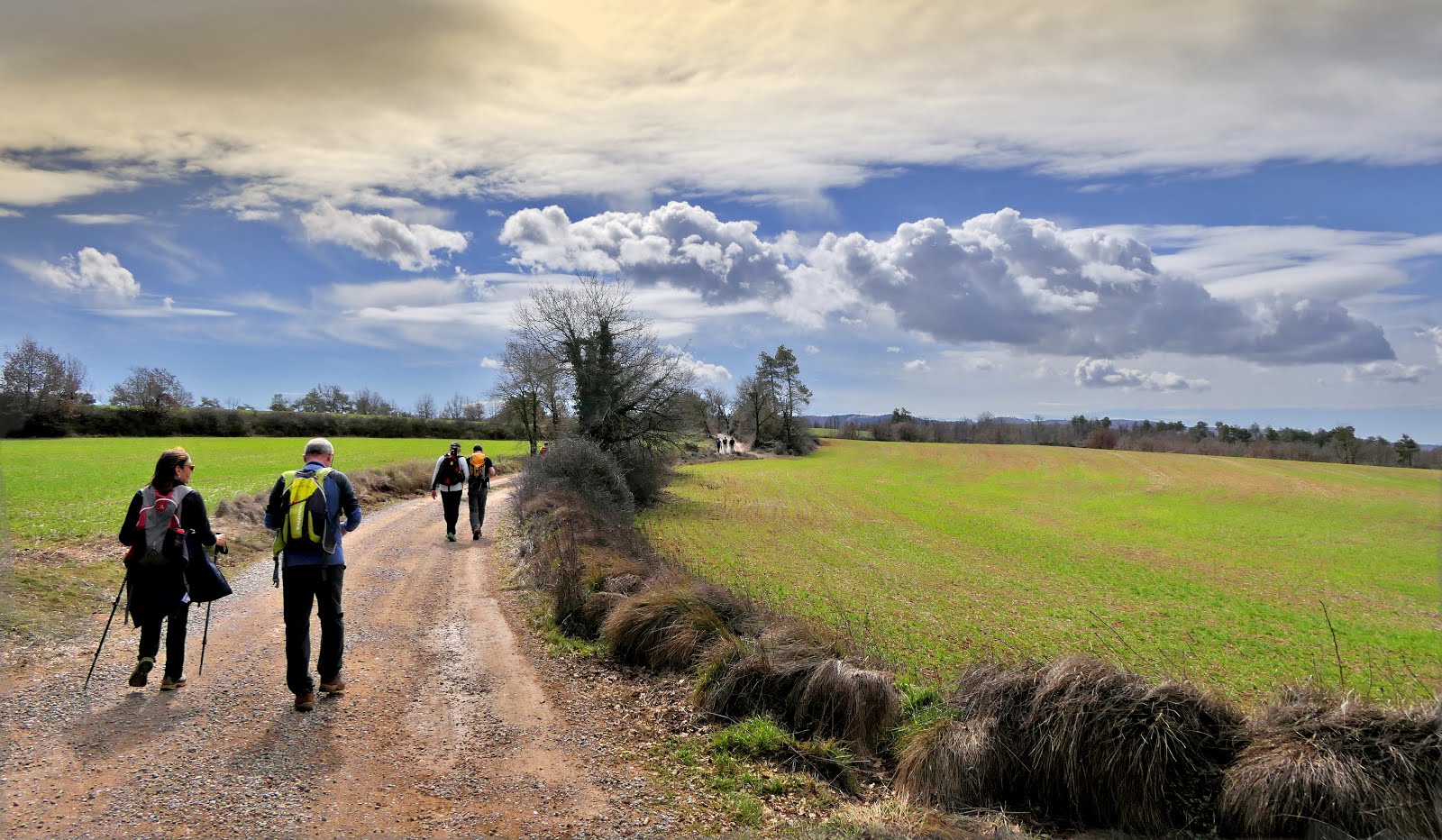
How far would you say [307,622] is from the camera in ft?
21.3

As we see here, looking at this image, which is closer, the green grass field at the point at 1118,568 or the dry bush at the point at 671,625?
the dry bush at the point at 671,625

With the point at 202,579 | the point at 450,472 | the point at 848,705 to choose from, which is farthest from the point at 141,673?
the point at 450,472

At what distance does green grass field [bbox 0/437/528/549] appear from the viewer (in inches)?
579

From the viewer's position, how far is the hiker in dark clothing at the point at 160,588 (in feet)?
21.4

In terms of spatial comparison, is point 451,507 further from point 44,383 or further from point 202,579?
point 44,383

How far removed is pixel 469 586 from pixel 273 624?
11.5 feet

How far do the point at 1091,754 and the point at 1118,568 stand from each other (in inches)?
827

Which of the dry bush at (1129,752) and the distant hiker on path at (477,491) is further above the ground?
the distant hiker on path at (477,491)

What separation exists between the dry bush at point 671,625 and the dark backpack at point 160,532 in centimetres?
449

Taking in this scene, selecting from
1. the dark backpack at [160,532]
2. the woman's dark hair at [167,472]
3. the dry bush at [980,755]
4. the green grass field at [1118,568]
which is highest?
the woman's dark hair at [167,472]

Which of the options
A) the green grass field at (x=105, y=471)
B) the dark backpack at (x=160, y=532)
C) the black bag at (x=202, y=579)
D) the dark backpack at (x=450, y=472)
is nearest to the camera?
→ the dark backpack at (x=160, y=532)

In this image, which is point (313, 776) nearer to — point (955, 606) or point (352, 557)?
point (352, 557)

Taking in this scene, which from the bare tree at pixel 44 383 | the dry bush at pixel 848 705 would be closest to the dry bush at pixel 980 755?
the dry bush at pixel 848 705

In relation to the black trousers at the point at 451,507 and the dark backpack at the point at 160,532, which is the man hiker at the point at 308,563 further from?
the black trousers at the point at 451,507
